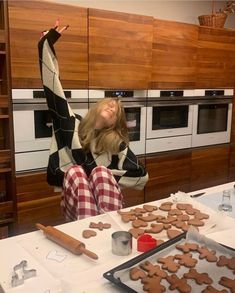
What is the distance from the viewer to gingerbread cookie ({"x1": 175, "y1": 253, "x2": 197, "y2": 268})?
3.32 ft

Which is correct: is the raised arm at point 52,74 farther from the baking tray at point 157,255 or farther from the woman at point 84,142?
the baking tray at point 157,255

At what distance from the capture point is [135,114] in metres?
2.67

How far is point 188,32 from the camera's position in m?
2.81

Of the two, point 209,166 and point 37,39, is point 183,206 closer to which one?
point 37,39

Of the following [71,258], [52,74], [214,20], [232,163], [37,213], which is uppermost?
[214,20]

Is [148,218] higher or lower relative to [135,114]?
lower

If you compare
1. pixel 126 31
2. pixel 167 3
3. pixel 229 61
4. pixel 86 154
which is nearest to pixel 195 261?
pixel 86 154

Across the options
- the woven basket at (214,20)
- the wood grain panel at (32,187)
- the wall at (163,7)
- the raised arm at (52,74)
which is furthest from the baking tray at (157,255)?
the woven basket at (214,20)

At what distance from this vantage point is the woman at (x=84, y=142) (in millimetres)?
1703

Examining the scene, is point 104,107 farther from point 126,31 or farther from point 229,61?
point 229,61

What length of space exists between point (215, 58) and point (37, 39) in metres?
1.71

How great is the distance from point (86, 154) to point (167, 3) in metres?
2.08

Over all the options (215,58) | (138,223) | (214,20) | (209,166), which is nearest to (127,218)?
(138,223)

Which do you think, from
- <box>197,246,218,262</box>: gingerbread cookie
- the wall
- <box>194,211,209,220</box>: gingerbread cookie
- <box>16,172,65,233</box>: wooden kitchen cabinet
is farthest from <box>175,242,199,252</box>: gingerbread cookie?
the wall
